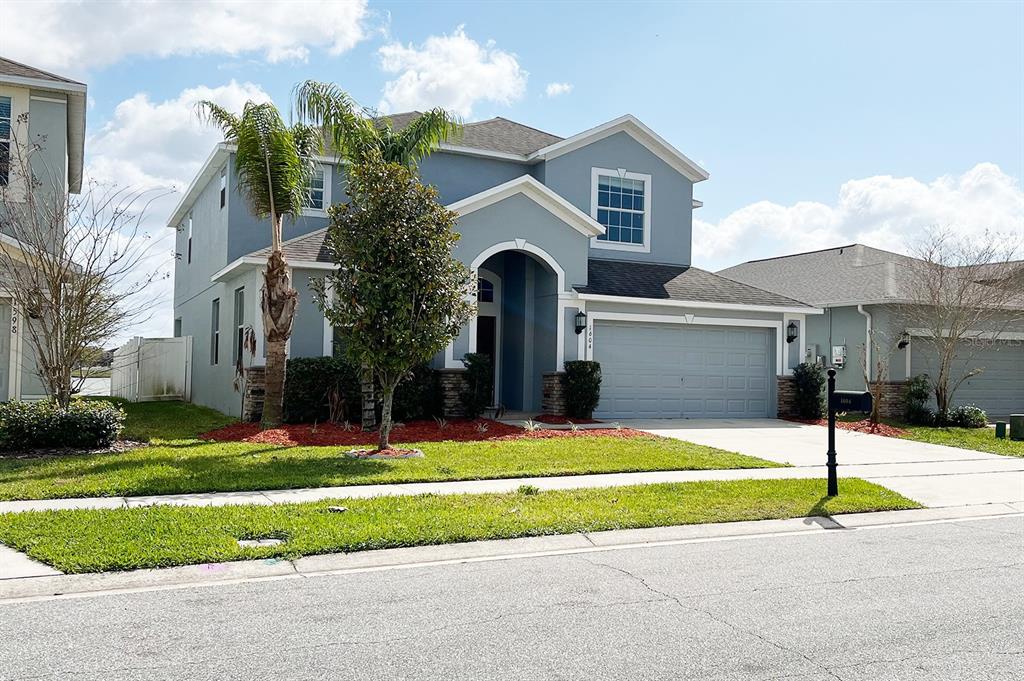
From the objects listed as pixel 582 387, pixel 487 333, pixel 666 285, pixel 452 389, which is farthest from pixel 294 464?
pixel 666 285

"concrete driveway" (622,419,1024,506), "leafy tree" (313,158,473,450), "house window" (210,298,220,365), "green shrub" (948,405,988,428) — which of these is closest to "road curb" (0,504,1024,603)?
"concrete driveway" (622,419,1024,506)

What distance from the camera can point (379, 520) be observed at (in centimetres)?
838

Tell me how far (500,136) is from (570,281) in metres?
5.78

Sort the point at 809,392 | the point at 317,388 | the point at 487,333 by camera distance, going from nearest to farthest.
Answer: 1. the point at 317,388
2. the point at 809,392
3. the point at 487,333

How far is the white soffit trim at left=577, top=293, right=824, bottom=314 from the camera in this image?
64.5 feet

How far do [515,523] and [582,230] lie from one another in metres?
12.5

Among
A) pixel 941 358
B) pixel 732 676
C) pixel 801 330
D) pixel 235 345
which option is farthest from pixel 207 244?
pixel 732 676

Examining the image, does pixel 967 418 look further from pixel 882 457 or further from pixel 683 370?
pixel 882 457

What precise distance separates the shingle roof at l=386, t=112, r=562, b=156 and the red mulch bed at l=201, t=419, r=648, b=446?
8.25m

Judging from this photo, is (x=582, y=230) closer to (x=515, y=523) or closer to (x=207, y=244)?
(x=207, y=244)

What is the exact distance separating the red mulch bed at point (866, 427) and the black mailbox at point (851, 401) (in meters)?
9.73

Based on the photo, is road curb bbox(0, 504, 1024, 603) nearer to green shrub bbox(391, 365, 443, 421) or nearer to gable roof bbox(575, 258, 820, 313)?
green shrub bbox(391, 365, 443, 421)

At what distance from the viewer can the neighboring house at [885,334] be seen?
22656 mm

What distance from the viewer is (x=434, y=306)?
43.8 ft
